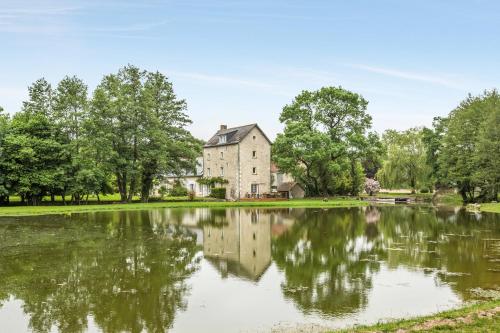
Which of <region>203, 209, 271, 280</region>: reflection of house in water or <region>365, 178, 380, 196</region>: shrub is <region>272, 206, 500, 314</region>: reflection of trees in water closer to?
<region>203, 209, 271, 280</region>: reflection of house in water

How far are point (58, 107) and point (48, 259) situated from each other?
36.9 meters

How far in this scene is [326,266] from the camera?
15109mm

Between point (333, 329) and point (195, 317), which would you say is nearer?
point (333, 329)

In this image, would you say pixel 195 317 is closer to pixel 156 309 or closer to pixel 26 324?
pixel 156 309

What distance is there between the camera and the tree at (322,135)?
187 ft

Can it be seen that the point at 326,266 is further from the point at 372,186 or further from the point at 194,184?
the point at 372,186

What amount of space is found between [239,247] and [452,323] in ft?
39.8

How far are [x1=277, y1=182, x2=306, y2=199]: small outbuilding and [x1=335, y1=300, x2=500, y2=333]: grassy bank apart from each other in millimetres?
56747

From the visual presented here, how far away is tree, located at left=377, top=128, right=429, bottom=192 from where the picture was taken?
6981 cm

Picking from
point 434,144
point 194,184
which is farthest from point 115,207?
point 434,144

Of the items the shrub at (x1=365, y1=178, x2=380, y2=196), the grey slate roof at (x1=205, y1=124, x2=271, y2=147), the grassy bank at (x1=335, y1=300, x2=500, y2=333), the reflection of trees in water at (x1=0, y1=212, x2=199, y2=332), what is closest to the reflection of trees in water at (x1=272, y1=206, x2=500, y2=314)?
the grassy bank at (x1=335, y1=300, x2=500, y2=333)

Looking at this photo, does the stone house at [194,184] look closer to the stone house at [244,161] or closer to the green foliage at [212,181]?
the green foliage at [212,181]

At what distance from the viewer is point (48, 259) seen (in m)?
16.5

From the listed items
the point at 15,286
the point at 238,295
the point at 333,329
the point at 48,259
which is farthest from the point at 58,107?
the point at 333,329
